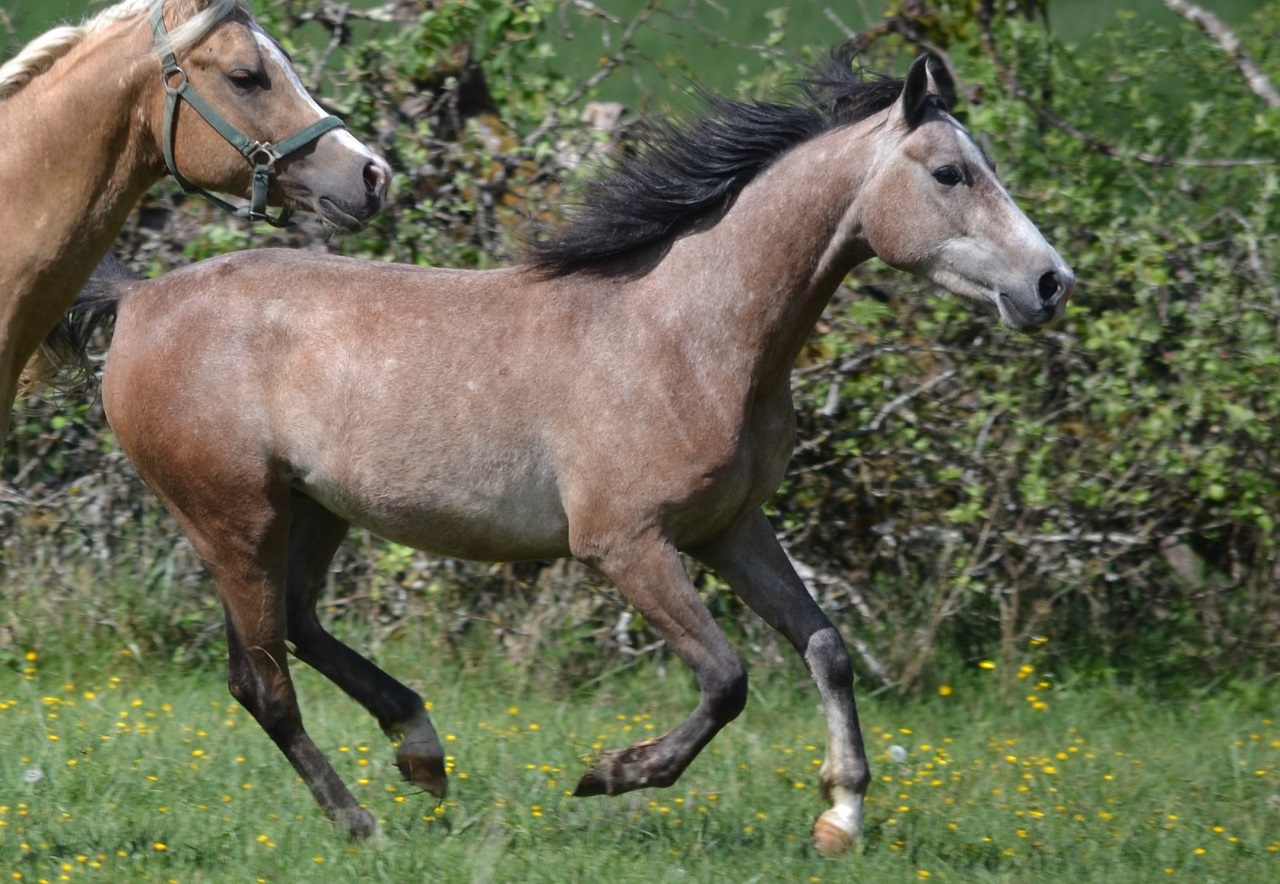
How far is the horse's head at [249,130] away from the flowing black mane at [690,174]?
2.55ft

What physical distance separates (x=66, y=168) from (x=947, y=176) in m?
2.28

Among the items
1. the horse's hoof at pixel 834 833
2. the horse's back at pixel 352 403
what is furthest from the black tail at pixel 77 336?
the horse's hoof at pixel 834 833

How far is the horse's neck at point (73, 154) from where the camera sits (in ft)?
12.4

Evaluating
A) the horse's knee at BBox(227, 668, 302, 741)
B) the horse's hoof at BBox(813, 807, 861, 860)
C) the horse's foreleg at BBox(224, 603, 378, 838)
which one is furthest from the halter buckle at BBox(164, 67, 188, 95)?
the horse's hoof at BBox(813, 807, 861, 860)

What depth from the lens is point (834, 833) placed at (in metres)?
4.34

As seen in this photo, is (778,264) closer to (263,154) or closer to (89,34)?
(263,154)

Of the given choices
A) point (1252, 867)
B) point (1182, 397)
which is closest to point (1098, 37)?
point (1182, 397)

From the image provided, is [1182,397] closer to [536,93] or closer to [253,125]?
[536,93]

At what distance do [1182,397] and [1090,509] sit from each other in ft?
1.99

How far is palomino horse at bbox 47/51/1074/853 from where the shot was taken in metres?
4.24

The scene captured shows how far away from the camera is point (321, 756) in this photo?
456cm

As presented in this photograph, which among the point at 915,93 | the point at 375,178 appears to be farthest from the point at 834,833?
the point at 375,178

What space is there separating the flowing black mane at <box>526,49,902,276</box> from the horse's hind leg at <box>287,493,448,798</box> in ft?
3.75

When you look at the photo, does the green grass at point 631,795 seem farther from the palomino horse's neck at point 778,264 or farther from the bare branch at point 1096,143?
the bare branch at point 1096,143
